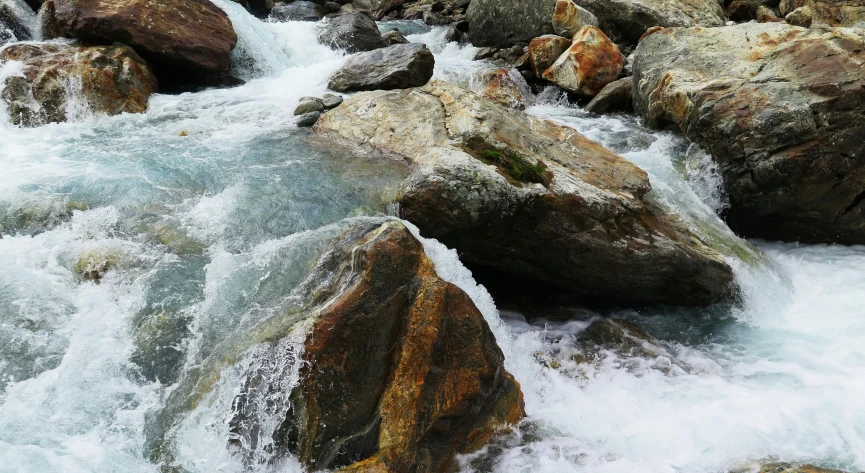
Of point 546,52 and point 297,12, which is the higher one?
point 546,52

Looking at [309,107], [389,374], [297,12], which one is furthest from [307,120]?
[297,12]

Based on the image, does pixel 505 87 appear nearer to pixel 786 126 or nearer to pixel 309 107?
pixel 309 107

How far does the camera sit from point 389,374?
4957 millimetres

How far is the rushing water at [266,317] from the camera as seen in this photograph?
493 cm

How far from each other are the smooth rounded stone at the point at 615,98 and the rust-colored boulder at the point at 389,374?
8370mm

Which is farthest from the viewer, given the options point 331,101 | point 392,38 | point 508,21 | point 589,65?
point 392,38

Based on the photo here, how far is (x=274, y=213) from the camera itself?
7215 mm

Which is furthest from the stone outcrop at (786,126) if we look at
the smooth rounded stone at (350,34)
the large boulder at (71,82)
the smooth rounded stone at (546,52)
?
the large boulder at (71,82)

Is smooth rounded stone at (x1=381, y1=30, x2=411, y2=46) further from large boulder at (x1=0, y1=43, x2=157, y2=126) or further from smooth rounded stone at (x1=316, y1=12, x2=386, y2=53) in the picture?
large boulder at (x1=0, y1=43, x2=157, y2=126)

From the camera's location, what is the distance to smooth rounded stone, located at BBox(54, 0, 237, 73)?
11.7 metres

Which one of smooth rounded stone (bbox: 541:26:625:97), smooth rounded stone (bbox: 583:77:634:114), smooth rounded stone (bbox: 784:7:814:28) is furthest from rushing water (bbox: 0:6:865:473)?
smooth rounded stone (bbox: 784:7:814:28)


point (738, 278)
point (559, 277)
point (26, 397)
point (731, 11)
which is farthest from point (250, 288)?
point (731, 11)

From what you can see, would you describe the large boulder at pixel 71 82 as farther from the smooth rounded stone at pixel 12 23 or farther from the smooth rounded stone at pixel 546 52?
the smooth rounded stone at pixel 546 52

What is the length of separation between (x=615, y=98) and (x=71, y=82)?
1037 cm
